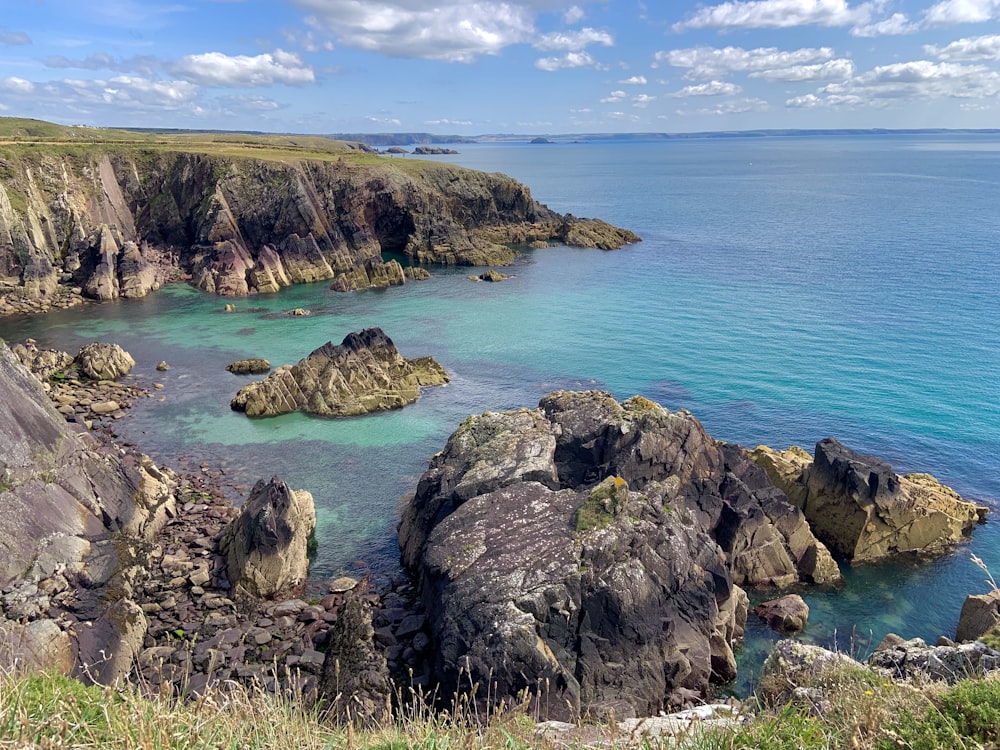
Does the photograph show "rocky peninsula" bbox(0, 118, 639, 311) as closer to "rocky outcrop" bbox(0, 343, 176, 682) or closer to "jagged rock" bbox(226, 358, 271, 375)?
"jagged rock" bbox(226, 358, 271, 375)

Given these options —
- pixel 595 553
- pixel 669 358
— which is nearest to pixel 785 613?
pixel 595 553

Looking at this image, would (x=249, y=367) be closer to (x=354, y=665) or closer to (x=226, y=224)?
(x=354, y=665)

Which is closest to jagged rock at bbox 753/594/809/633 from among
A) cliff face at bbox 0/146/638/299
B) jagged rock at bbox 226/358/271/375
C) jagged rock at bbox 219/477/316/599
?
jagged rock at bbox 219/477/316/599

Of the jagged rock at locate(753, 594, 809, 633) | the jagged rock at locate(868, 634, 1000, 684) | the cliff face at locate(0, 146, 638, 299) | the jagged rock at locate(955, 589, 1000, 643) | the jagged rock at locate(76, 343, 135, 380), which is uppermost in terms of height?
the cliff face at locate(0, 146, 638, 299)

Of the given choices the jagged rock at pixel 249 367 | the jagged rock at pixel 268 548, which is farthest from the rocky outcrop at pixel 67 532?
the jagged rock at pixel 249 367

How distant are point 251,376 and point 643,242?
76088mm

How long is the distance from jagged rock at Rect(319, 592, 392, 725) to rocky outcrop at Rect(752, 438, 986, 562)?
21367 mm

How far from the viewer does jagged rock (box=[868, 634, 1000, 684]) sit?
12.8 m

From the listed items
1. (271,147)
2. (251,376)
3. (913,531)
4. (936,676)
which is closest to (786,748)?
(936,676)

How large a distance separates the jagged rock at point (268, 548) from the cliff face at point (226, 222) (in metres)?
56.8

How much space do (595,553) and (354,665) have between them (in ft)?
27.4

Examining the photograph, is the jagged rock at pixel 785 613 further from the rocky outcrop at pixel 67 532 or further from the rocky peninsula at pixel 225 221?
the rocky peninsula at pixel 225 221

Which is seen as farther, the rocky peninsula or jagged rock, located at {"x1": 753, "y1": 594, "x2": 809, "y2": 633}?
the rocky peninsula

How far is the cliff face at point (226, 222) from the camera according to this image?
75125 millimetres
